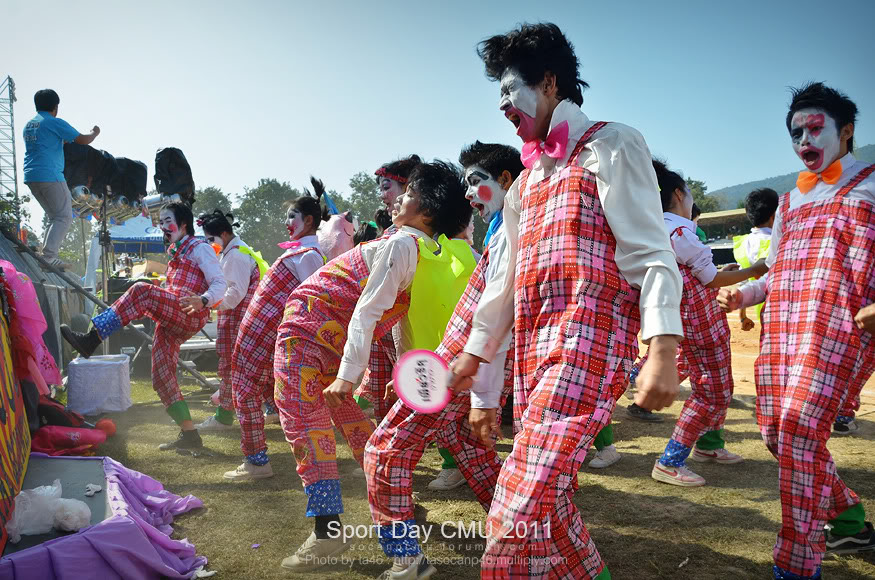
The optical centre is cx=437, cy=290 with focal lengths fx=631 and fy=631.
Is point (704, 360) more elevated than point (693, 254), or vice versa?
point (693, 254)

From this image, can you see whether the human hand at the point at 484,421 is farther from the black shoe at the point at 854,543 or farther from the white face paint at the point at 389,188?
the white face paint at the point at 389,188

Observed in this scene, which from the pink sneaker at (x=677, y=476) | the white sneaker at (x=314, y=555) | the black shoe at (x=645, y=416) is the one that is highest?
the white sneaker at (x=314, y=555)

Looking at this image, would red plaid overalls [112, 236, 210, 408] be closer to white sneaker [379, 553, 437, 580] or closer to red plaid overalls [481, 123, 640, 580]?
white sneaker [379, 553, 437, 580]

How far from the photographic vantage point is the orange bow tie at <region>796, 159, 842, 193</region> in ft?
9.37

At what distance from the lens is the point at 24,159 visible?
7031 mm

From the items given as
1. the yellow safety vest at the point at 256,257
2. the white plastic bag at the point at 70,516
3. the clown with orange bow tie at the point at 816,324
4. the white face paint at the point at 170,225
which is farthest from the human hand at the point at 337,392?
the white face paint at the point at 170,225

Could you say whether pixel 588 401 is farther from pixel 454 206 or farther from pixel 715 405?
pixel 715 405

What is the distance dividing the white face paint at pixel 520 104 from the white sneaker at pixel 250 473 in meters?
3.31

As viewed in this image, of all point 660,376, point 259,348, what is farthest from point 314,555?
point 660,376

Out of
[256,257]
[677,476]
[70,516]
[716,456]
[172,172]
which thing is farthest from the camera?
[172,172]

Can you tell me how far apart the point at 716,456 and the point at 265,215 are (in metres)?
57.9

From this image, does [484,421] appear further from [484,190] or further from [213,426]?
[213,426]

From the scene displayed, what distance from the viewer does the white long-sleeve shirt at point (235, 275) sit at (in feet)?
18.4

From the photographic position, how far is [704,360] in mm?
4113
